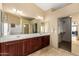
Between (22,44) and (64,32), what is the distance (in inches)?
47.0

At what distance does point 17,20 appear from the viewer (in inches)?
76.8

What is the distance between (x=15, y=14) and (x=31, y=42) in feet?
3.18

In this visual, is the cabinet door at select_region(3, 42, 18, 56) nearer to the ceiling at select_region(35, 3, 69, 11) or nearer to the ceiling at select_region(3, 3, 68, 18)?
the ceiling at select_region(3, 3, 68, 18)

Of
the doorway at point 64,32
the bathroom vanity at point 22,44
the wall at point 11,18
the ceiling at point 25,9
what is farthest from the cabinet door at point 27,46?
the doorway at point 64,32

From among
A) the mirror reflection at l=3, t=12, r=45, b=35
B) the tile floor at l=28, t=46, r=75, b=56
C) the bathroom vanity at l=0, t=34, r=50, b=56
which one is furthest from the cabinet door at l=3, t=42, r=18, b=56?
the tile floor at l=28, t=46, r=75, b=56

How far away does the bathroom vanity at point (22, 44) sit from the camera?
182 cm

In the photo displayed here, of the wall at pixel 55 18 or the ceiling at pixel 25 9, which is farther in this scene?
the wall at pixel 55 18

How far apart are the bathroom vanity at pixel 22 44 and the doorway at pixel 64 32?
1.08ft

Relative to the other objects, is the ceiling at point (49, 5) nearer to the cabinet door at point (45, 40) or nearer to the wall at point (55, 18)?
the wall at point (55, 18)

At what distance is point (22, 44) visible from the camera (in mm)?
2244

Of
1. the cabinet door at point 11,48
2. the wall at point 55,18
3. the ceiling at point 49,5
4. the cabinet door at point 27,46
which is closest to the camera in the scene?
the ceiling at point 49,5

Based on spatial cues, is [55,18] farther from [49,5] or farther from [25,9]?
[25,9]

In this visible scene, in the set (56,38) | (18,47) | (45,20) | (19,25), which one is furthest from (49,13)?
(18,47)

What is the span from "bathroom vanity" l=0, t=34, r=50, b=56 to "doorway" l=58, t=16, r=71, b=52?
0.33m
